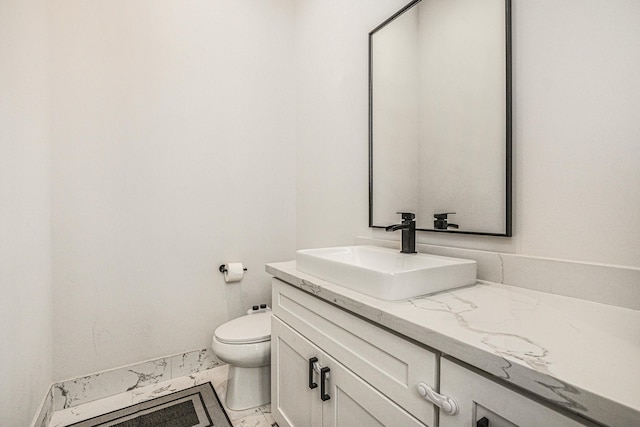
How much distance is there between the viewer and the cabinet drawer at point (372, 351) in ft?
2.38

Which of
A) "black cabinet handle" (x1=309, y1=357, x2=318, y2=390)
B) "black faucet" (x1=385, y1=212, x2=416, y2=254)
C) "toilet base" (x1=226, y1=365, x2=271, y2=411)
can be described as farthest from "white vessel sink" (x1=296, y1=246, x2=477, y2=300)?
"toilet base" (x1=226, y1=365, x2=271, y2=411)

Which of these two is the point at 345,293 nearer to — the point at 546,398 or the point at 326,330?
the point at 326,330

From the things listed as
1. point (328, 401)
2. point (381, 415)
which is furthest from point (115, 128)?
point (381, 415)

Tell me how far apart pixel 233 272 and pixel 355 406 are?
1.34 meters

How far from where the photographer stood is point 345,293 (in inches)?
37.9

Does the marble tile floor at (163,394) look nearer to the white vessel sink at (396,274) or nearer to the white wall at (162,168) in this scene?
the white wall at (162,168)

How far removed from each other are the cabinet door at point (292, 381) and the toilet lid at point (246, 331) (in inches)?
8.5

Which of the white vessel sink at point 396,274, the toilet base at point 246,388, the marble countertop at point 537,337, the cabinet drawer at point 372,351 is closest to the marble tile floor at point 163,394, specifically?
the toilet base at point 246,388

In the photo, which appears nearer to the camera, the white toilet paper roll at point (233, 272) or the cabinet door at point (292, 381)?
the cabinet door at point (292, 381)

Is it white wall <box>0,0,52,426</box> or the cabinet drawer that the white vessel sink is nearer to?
the cabinet drawer

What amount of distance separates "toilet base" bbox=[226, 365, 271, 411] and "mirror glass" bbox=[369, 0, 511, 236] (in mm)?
1037

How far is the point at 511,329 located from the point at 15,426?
174cm

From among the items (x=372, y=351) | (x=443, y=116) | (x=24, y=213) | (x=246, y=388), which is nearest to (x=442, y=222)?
(x=443, y=116)

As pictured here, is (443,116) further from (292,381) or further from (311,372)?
(292,381)
